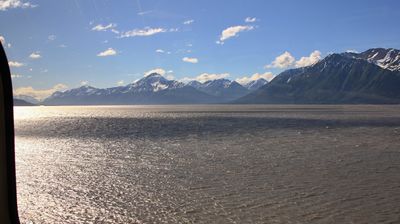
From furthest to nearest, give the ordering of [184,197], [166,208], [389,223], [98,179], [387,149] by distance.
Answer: [387,149] < [98,179] < [184,197] < [166,208] < [389,223]

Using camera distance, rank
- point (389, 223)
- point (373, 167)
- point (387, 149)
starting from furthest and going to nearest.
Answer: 1. point (387, 149)
2. point (373, 167)
3. point (389, 223)

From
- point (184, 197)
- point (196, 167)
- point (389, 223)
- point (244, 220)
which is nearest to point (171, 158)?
point (196, 167)

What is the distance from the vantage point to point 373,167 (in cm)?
1959

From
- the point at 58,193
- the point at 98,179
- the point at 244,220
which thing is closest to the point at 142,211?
the point at 244,220

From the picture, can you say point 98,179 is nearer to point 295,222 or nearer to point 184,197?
point 184,197

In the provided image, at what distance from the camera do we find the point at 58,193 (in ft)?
46.5

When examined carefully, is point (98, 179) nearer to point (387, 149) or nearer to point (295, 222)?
point (295, 222)

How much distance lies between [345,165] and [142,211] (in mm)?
12522

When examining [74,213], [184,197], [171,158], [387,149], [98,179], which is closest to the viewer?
[74,213]

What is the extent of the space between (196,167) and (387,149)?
14457 millimetres

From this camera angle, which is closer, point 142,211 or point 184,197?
point 142,211

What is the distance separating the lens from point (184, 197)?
13.7 metres

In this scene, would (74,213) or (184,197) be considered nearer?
(74,213)

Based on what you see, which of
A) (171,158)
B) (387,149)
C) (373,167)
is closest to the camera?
(373,167)
